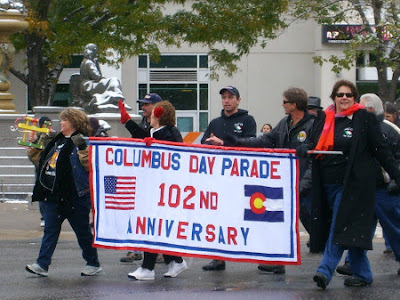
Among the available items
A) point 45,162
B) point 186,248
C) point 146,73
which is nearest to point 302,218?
point 186,248

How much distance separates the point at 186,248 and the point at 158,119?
48.6 inches

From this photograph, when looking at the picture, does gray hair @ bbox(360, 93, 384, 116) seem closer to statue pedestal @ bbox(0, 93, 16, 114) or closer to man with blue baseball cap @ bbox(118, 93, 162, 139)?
man with blue baseball cap @ bbox(118, 93, 162, 139)

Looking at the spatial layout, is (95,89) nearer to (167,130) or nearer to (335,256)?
(167,130)

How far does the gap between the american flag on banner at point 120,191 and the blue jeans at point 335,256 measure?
5.82 ft

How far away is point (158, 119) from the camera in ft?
30.5

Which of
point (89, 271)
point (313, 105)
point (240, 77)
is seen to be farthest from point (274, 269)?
point (240, 77)

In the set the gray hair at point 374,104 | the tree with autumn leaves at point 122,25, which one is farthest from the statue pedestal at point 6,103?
the gray hair at point 374,104

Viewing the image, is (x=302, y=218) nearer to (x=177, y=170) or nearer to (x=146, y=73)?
(x=177, y=170)

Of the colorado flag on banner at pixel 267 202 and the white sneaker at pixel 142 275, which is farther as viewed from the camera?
the white sneaker at pixel 142 275

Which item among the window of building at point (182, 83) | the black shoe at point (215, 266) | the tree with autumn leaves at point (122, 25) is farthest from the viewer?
the window of building at point (182, 83)

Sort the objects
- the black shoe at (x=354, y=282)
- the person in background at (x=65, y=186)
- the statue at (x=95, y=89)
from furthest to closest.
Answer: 1. the statue at (x=95, y=89)
2. the person in background at (x=65, y=186)
3. the black shoe at (x=354, y=282)

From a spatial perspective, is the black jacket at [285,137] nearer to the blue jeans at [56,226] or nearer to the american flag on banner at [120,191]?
the american flag on banner at [120,191]

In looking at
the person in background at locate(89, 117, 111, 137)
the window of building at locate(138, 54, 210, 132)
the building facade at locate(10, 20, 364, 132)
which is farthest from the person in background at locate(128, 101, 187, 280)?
the window of building at locate(138, 54, 210, 132)

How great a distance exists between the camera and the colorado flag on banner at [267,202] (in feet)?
29.4
